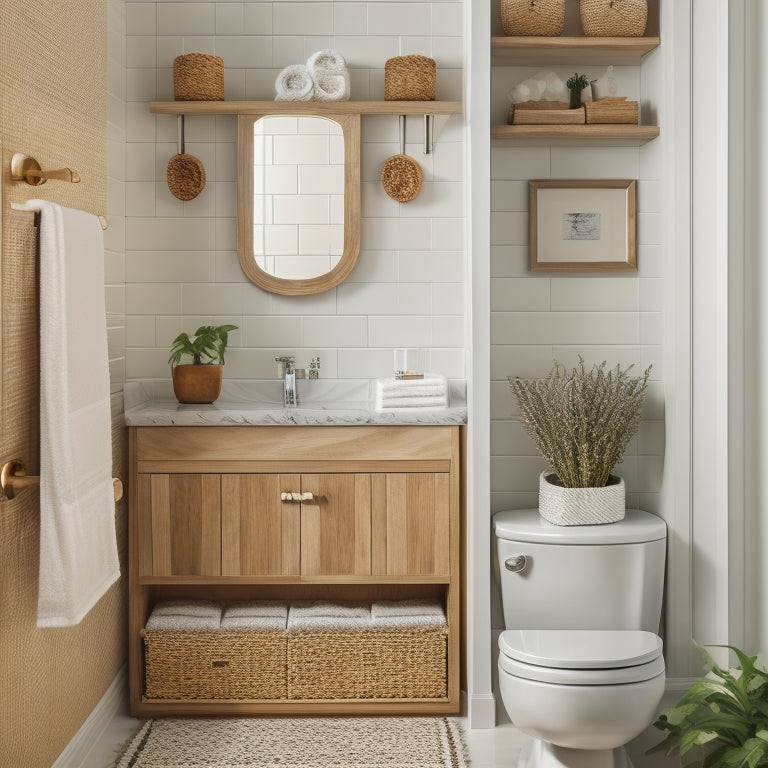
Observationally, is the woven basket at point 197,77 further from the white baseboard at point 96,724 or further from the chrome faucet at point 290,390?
the white baseboard at point 96,724

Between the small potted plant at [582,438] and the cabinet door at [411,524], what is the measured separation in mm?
333

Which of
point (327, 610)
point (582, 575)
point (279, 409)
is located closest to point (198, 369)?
point (279, 409)

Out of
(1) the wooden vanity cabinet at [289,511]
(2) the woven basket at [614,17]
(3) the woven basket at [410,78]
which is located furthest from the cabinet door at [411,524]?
(2) the woven basket at [614,17]

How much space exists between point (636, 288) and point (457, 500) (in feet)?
3.16

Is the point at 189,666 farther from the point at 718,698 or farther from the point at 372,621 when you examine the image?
the point at 718,698

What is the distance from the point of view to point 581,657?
2.29m

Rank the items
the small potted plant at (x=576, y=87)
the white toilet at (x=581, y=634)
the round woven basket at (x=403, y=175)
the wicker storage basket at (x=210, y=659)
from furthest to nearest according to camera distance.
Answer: the round woven basket at (x=403, y=175) < the small potted plant at (x=576, y=87) < the wicker storage basket at (x=210, y=659) < the white toilet at (x=581, y=634)

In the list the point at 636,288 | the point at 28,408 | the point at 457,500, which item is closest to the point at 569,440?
the point at 457,500

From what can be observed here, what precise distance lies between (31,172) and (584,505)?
71.3 inches

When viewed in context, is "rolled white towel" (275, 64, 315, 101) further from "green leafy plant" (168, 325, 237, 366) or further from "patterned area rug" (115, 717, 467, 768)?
"patterned area rug" (115, 717, 467, 768)

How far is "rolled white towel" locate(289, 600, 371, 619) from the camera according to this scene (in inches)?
113

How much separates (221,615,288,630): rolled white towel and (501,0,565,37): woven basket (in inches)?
80.0

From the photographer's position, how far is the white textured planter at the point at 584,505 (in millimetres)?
2756

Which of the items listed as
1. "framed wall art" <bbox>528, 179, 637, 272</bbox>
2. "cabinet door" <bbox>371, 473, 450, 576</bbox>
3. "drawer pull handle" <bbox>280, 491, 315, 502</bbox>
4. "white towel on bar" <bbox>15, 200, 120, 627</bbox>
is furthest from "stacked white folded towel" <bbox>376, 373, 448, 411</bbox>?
"white towel on bar" <bbox>15, 200, 120, 627</bbox>
